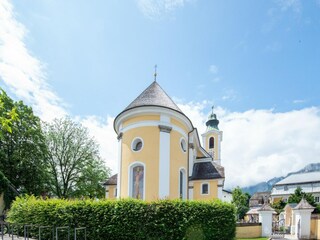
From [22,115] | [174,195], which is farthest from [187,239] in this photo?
[22,115]

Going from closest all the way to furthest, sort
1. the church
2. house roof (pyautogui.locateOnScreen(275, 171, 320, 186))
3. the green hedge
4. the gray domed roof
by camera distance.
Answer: the green hedge
the church
the gray domed roof
house roof (pyautogui.locateOnScreen(275, 171, 320, 186))

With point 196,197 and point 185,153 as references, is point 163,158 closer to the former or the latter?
point 185,153

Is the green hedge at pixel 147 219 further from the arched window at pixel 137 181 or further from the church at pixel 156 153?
the arched window at pixel 137 181

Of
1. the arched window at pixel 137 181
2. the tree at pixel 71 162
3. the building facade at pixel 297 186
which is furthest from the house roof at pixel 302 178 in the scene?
the arched window at pixel 137 181

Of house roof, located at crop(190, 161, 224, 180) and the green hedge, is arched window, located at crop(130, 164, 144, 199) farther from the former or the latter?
the green hedge

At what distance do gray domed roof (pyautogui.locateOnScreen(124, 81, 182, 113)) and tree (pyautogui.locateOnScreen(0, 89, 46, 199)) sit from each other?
14.1 meters

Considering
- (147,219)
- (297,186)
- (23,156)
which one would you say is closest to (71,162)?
(23,156)

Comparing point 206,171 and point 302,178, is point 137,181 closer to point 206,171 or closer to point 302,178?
point 206,171

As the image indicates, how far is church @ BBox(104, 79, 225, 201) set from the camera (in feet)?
68.6

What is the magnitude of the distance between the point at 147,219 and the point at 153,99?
1049cm

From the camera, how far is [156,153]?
21062 millimetres

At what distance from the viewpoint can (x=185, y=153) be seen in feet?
77.9

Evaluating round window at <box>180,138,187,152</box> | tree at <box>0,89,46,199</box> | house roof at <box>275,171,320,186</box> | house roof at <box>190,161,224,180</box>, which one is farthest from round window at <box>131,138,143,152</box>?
house roof at <box>275,171,320,186</box>

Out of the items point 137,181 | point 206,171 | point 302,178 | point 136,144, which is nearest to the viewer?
point 137,181
